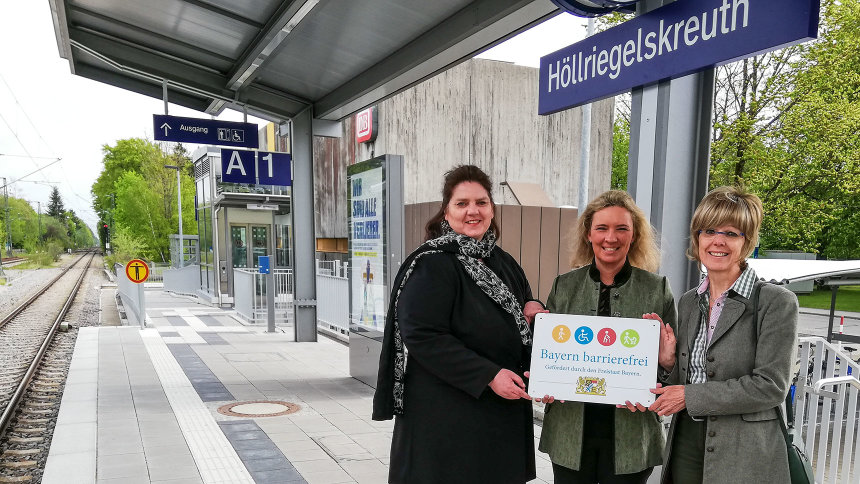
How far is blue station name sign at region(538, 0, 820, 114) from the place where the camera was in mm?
2164

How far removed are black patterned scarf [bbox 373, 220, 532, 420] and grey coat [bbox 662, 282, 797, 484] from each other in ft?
2.35

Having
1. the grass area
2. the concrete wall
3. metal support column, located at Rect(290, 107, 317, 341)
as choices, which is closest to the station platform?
metal support column, located at Rect(290, 107, 317, 341)

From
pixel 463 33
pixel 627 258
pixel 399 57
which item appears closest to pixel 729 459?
pixel 627 258

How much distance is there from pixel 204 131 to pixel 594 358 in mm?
8063

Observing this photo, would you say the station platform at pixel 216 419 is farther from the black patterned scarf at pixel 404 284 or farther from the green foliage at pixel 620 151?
the green foliage at pixel 620 151

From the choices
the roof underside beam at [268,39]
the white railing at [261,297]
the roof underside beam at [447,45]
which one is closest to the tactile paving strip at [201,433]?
Answer: the roof underside beam at [268,39]

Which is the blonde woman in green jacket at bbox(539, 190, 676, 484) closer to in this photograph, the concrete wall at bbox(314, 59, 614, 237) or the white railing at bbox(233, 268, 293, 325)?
the white railing at bbox(233, 268, 293, 325)

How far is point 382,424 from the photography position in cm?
571

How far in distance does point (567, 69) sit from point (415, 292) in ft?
5.20

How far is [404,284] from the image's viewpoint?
2486 mm

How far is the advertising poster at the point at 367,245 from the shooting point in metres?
6.81

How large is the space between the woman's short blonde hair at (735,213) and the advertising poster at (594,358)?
424 millimetres

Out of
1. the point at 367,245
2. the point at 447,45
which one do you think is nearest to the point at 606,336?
the point at 447,45

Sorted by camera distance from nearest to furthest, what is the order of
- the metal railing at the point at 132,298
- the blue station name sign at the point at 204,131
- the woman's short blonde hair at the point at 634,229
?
the woman's short blonde hair at the point at 634,229
the blue station name sign at the point at 204,131
the metal railing at the point at 132,298
